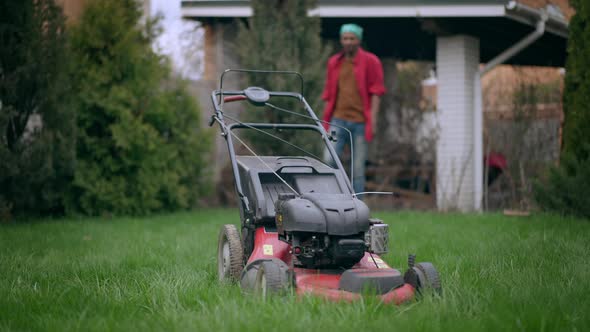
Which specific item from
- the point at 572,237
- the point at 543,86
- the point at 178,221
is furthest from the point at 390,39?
the point at 572,237

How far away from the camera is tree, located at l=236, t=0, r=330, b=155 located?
9.43 m

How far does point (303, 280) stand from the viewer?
339cm

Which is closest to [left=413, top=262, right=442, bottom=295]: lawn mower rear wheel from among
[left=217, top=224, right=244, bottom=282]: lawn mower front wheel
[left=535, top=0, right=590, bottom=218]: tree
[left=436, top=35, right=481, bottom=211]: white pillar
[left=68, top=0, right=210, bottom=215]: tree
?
[left=217, top=224, right=244, bottom=282]: lawn mower front wheel

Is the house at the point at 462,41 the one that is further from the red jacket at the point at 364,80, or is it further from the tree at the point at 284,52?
the red jacket at the point at 364,80

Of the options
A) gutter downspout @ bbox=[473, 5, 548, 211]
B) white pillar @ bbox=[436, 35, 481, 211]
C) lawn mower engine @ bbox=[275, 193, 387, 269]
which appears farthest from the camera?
white pillar @ bbox=[436, 35, 481, 211]

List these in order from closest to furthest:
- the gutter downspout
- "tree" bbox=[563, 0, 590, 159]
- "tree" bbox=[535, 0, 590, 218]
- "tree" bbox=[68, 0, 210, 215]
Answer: "tree" bbox=[535, 0, 590, 218]
"tree" bbox=[563, 0, 590, 159]
"tree" bbox=[68, 0, 210, 215]
the gutter downspout

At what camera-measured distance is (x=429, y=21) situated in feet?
32.0

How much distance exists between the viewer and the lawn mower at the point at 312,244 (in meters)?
3.21

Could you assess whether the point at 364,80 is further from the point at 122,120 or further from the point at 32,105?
the point at 32,105

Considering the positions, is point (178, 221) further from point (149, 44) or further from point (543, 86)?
point (543, 86)

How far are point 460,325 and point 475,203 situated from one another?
23.9 ft

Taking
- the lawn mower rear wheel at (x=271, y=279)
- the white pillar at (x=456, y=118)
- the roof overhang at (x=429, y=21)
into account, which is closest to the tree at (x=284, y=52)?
the roof overhang at (x=429, y=21)

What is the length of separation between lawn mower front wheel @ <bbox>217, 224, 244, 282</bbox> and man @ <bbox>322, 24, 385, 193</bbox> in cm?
313

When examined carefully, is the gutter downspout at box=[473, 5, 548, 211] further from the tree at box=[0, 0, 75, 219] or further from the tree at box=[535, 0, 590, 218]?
the tree at box=[0, 0, 75, 219]
